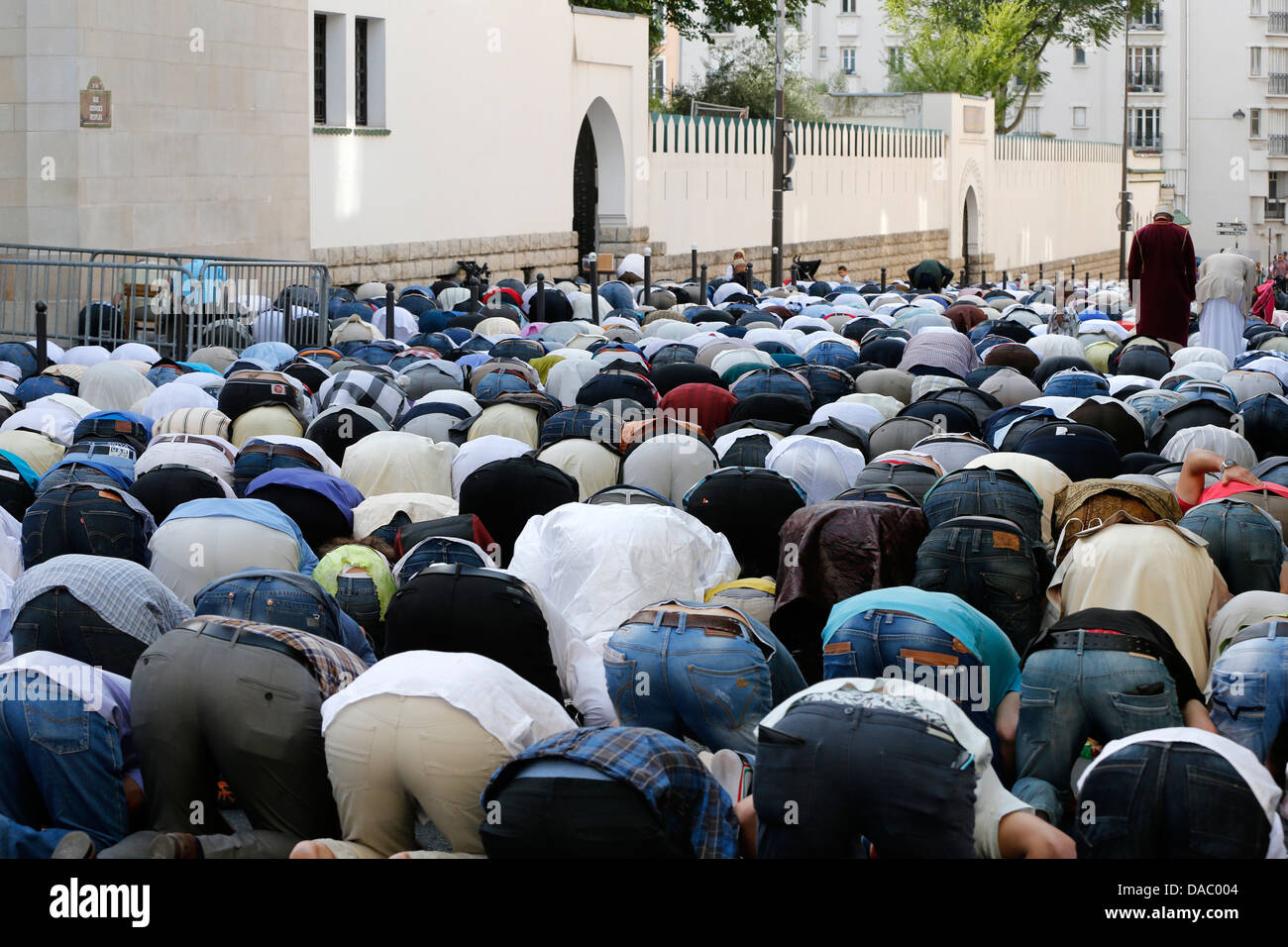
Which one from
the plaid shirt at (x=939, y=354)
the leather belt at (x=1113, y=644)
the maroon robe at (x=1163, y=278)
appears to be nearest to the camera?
the leather belt at (x=1113, y=644)

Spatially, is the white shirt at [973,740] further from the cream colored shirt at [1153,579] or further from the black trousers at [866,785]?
the cream colored shirt at [1153,579]

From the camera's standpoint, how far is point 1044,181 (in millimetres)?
58875

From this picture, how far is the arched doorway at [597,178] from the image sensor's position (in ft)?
112

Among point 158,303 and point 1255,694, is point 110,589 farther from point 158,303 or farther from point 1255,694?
point 158,303

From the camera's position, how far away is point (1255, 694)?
6.23 metres

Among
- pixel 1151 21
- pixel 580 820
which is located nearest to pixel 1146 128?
pixel 1151 21

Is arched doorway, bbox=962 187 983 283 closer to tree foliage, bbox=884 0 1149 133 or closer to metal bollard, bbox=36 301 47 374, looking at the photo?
tree foliage, bbox=884 0 1149 133

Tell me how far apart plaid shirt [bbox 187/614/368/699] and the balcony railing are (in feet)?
245

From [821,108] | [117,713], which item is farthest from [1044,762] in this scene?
[821,108]

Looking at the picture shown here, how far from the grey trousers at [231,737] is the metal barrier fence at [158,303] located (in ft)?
38.8

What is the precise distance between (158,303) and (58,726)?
41.9ft

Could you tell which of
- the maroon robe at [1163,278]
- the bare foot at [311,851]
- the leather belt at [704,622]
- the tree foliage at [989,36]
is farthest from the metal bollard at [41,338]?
the tree foliage at [989,36]

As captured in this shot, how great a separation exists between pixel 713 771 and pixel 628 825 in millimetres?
1326
